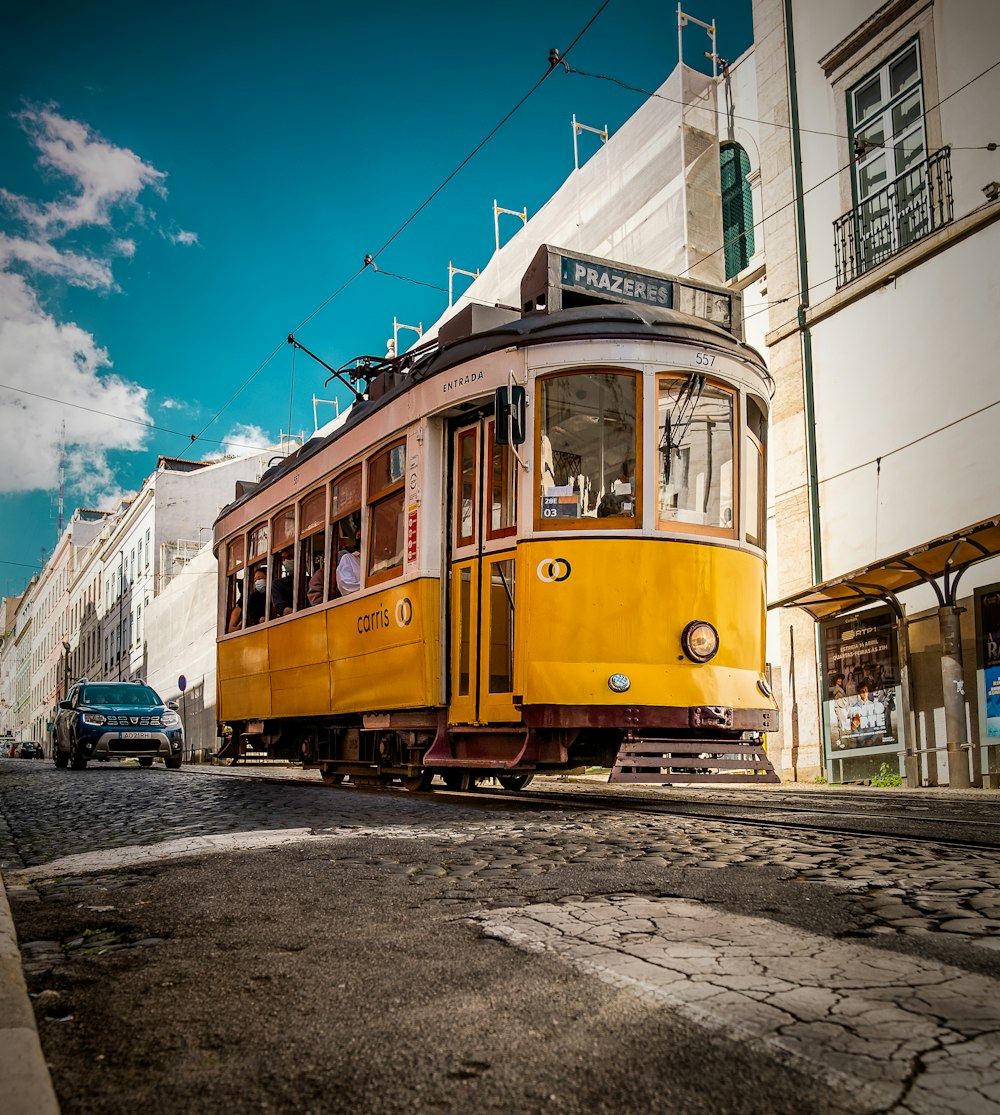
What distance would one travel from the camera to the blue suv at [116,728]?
18484 millimetres

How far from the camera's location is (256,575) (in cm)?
1346

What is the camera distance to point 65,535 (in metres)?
80.7

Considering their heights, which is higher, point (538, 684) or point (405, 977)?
point (538, 684)

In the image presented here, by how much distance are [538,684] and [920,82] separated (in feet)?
37.0

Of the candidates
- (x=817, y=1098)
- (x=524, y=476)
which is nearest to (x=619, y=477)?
(x=524, y=476)

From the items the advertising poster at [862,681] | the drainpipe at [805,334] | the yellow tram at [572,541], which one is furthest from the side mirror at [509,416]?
the drainpipe at [805,334]

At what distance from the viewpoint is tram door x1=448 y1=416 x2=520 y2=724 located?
8289 millimetres

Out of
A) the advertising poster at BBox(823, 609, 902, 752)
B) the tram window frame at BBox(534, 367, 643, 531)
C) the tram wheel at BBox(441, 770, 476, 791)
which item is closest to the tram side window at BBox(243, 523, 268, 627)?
the tram wheel at BBox(441, 770, 476, 791)

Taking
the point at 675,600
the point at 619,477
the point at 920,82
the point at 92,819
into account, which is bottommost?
the point at 92,819

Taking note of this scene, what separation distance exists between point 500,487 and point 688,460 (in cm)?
149

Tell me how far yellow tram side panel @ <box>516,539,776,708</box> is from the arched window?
13.5 metres

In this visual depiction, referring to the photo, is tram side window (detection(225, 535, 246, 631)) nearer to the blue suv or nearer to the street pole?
the blue suv

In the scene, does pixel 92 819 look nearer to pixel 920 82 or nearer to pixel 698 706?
pixel 698 706

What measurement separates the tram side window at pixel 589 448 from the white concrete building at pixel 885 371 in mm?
4414
